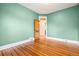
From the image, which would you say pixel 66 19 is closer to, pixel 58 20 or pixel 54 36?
pixel 58 20

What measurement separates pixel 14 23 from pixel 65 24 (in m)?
2.94

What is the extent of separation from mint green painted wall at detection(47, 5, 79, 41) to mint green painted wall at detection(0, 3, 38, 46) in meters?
1.68

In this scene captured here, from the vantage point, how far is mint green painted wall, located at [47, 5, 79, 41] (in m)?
5.21

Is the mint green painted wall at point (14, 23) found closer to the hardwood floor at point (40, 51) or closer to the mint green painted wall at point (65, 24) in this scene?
the hardwood floor at point (40, 51)

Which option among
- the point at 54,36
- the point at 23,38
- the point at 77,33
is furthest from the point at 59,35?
the point at 23,38

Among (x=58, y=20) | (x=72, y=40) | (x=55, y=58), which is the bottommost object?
(x=72, y=40)

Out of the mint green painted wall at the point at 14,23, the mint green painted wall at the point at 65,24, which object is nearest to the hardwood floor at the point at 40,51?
the mint green painted wall at the point at 14,23

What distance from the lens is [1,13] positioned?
392 centimetres

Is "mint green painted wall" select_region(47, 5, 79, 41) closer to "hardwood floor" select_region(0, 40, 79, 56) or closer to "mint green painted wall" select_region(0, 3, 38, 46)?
"hardwood floor" select_region(0, 40, 79, 56)

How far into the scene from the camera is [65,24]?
5.81m

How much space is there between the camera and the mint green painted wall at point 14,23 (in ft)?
13.2

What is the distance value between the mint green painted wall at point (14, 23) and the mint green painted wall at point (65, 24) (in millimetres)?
1685

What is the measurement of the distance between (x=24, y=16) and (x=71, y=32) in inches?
108

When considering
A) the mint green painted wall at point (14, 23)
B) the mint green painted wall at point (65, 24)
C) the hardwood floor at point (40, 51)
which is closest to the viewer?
the hardwood floor at point (40, 51)
